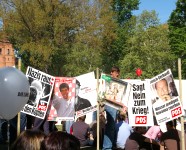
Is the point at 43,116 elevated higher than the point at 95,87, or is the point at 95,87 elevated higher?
the point at 95,87

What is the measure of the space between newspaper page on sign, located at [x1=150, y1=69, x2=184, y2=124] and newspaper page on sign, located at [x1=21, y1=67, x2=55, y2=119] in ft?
7.52

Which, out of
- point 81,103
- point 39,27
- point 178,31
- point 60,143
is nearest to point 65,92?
point 81,103

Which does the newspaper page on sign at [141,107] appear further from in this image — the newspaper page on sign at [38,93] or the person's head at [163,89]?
the newspaper page on sign at [38,93]

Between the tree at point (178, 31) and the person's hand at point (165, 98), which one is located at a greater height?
the tree at point (178, 31)

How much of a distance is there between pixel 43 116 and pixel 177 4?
119 ft

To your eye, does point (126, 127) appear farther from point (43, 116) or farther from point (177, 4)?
point (177, 4)

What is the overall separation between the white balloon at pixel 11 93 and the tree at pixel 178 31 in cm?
3371

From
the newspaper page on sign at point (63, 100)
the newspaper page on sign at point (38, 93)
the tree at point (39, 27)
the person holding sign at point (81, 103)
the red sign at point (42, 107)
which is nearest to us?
the newspaper page on sign at point (38, 93)

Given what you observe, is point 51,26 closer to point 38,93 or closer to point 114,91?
point 38,93

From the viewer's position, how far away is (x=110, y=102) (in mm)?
8133

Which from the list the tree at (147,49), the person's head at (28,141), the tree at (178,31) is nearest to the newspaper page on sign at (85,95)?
the person's head at (28,141)

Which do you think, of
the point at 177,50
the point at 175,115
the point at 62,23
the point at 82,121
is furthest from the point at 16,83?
the point at 177,50

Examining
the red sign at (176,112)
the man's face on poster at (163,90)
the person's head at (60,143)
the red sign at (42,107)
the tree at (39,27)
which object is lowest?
the person's head at (60,143)

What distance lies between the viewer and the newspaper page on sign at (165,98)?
7.04 meters
